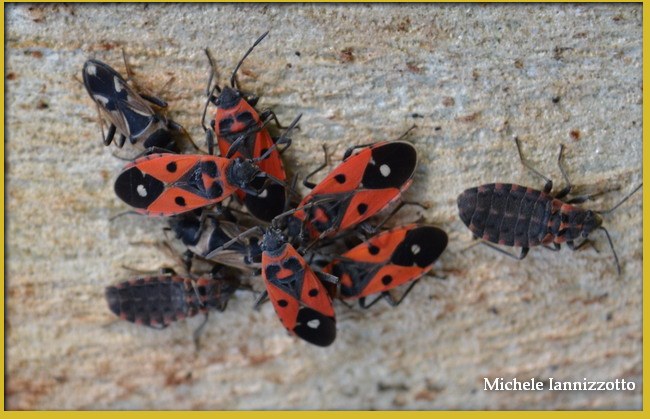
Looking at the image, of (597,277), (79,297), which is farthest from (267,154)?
(597,277)

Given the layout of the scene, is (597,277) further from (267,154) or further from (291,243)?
(267,154)

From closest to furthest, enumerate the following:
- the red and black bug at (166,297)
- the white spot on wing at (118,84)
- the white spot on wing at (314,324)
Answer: the white spot on wing at (118,84) → the white spot on wing at (314,324) → the red and black bug at (166,297)

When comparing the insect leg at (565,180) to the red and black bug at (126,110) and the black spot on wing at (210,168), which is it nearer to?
the black spot on wing at (210,168)

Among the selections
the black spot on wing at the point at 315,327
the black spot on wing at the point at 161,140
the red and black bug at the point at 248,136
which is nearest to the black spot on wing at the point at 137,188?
the black spot on wing at the point at 161,140

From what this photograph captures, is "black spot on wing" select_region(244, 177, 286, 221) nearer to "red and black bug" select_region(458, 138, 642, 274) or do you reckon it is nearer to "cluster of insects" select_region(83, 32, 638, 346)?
"cluster of insects" select_region(83, 32, 638, 346)

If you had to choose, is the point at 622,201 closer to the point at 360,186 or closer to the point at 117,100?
the point at 360,186

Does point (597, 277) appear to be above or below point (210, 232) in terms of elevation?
below
